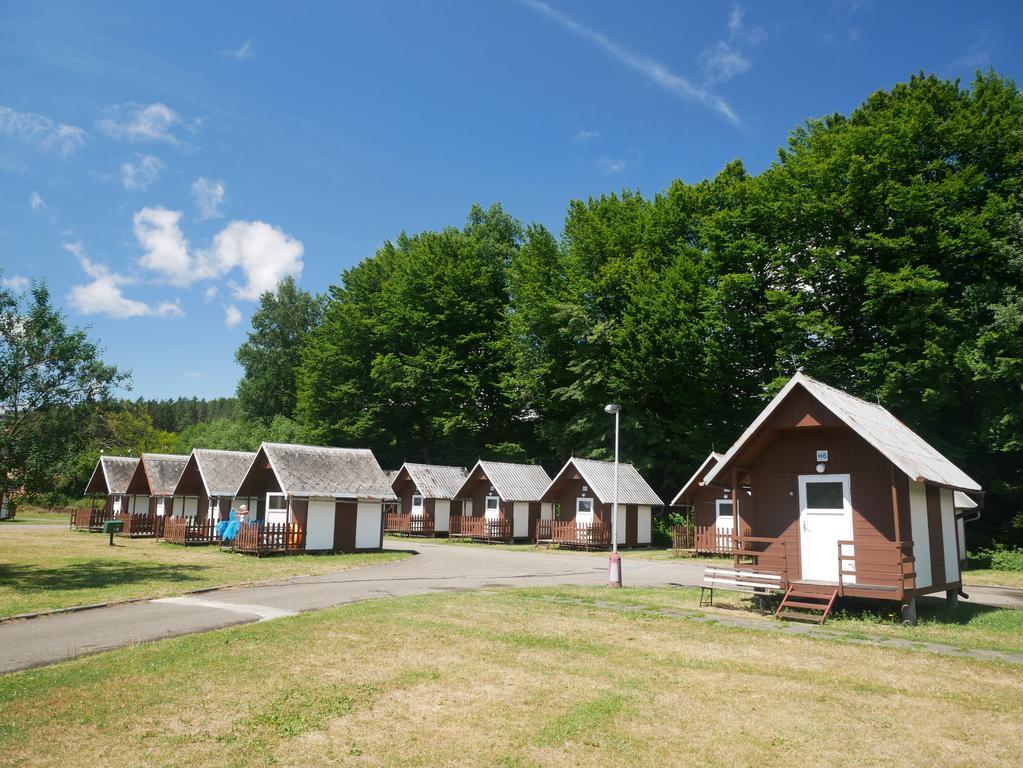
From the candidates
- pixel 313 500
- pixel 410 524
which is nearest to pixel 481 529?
pixel 410 524

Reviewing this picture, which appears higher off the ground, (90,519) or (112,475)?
(112,475)

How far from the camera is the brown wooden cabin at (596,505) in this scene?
4131 centimetres

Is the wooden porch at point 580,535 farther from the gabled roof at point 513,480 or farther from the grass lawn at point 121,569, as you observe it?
the grass lawn at point 121,569

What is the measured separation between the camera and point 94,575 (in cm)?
2248

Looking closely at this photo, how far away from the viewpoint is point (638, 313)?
4675 centimetres

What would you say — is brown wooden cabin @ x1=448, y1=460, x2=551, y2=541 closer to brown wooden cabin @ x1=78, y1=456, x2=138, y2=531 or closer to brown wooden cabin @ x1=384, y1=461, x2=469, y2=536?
brown wooden cabin @ x1=384, y1=461, x2=469, y2=536

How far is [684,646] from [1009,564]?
25.9 meters

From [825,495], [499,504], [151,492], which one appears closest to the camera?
[825,495]

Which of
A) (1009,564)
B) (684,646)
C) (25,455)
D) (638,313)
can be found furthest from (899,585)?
(638,313)

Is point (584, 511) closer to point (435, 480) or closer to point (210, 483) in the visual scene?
point (435, 480)

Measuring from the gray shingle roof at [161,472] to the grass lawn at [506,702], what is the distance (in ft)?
117

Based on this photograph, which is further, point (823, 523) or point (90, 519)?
point (90, 519)

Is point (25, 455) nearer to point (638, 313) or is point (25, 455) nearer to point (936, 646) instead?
point (936, 646)

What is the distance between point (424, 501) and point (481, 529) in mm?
5248
